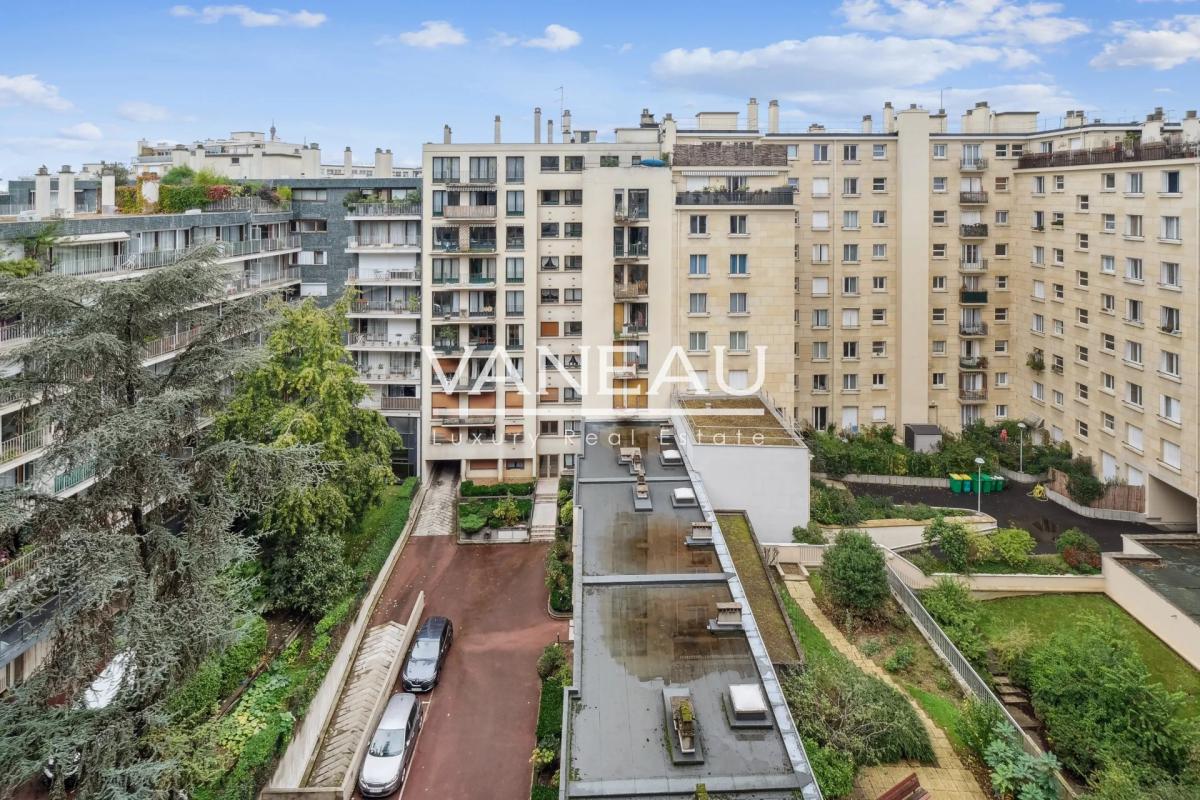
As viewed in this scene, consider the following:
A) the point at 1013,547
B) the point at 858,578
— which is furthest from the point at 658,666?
the point at 1013,547

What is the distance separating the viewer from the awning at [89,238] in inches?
1312

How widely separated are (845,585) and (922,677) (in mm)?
4198

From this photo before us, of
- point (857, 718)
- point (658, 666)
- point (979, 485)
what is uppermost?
point (979, 485)

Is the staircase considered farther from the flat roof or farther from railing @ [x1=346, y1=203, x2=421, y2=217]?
railing @ [x1=346, y1=203, x2=421, y2=217]

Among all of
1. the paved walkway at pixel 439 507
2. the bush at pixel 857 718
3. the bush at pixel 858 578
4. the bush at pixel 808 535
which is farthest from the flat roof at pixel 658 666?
the paved walkway at pixel 439 507

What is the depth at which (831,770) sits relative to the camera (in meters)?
20.4

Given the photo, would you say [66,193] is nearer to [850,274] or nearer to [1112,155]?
[850,274]

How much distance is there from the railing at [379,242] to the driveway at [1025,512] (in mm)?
28489

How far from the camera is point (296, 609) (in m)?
33.8

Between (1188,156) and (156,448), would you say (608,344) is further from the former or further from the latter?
(156,448)

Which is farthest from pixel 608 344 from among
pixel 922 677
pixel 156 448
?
pixel 156 448

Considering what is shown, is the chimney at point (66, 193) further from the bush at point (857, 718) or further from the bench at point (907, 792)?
→ the bench at point (907, 792)

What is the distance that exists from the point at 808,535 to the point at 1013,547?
340 inches

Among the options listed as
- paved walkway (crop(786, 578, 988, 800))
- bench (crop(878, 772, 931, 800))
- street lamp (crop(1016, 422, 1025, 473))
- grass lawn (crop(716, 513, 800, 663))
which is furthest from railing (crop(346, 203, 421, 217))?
bench (crop(878, 772, 931, 800))
